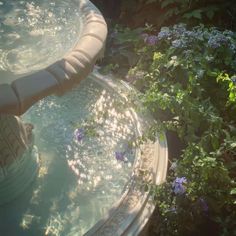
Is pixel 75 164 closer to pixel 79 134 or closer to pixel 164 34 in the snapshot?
pixel 79 134

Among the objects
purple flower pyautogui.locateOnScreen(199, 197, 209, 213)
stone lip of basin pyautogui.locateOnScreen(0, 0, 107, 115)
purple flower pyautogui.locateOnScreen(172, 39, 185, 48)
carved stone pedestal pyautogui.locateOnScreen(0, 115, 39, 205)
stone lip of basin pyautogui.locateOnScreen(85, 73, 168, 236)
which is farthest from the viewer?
purple flower pyautogui.locateOnScreen(172, 39, 185, 48)

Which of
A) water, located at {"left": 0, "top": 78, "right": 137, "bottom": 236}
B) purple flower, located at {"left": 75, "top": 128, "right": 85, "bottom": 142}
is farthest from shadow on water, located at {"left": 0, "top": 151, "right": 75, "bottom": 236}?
purple flower, located at {"left": 75, "top": 128, "right": 85, "bottom": 142}

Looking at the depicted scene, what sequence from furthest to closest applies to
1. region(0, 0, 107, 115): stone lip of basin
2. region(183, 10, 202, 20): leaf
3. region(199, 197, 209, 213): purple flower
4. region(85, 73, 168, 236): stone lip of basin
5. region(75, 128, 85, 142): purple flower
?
1. region(183, 10, 202, 20): leaf
2. region(75, 128, 85, 142): purple flower
3. region(199, 197, 209, 213): purple flower
4. region(85, 73, 168, 236): stone lip of basin
5. region(0, 0, 107, 115): stone lip of basin

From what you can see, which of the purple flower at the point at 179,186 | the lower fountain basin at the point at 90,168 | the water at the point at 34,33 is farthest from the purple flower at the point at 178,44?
the purple flower at the point at 179,186

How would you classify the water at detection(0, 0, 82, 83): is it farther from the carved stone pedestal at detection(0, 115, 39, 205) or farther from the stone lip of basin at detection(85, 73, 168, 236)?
the stone lip of basin at detection(85, 73, 168, 236)

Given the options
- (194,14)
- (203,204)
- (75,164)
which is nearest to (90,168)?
(75,164)

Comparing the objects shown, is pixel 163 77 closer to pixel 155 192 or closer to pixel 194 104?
pixel 194 104

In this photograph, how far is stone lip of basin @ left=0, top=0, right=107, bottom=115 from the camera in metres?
1.66

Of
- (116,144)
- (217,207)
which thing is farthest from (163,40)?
(217,207)

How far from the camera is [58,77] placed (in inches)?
69.7

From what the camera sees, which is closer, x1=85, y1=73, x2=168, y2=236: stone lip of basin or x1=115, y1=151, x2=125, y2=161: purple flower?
x1=85, y1=73, x2=168, y2=236: stone lip of basin

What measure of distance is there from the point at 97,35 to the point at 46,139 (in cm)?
117

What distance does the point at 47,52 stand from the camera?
2.00 m

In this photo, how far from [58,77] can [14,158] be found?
3.06ft
